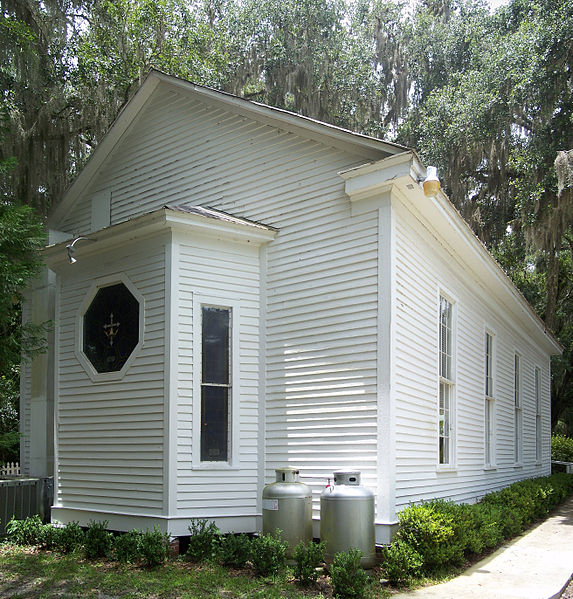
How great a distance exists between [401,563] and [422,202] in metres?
4.44

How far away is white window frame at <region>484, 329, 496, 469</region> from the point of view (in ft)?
43.0

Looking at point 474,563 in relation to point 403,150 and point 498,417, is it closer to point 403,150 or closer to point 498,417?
point 403,150

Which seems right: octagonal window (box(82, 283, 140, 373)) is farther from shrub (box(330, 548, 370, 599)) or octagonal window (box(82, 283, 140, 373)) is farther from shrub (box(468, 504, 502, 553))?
shrub (box(468, 504, 502, 553))

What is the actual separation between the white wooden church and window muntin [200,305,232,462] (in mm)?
19

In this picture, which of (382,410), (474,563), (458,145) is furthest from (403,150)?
(458,145)

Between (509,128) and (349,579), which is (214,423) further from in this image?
(509,128)

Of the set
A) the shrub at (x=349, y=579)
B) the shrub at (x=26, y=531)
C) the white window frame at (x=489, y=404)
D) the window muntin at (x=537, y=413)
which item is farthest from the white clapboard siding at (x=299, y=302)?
the window muntin at (x=537, y=413)

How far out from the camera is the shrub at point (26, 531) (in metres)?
9.35

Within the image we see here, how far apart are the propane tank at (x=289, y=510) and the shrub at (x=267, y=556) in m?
0.35

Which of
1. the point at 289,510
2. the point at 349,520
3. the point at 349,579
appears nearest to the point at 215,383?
the point at 289,510

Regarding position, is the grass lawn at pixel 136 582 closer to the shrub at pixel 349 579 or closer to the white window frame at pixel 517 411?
the shrub at pixel 349 579

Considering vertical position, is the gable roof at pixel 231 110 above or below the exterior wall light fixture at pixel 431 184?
above

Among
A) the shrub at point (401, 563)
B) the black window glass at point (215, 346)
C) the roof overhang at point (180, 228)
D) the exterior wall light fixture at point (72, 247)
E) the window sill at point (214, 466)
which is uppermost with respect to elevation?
the roof overhang at point (180, 228)

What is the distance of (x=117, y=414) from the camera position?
365 inches
